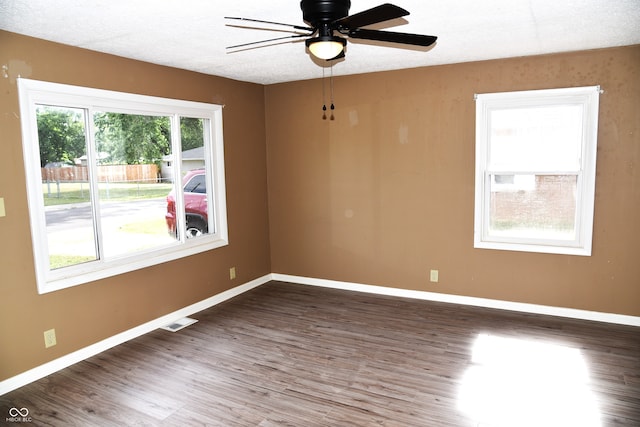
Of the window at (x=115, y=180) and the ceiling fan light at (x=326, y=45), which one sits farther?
the window at (x=115, y=180)

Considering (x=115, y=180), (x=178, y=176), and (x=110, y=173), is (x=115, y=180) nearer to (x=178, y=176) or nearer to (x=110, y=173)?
(x=110, y=173)

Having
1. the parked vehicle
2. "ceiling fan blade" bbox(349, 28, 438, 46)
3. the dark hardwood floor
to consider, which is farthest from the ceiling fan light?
the parked vehicle

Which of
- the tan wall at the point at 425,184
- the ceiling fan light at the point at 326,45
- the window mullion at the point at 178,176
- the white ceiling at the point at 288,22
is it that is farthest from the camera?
the window mullion at the point at 178,176

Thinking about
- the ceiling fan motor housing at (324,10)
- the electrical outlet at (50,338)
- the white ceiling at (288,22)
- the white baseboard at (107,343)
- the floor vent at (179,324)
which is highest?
the white ceiling at (288,22)

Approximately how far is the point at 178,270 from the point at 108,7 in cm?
255

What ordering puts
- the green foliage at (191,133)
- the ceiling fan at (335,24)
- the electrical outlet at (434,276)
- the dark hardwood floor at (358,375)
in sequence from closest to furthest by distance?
the ceiling fan at (335,24) → the dark hardwood floor at (358,375) → the green foliage at (191,133) → the electrical outlet at (434,276)

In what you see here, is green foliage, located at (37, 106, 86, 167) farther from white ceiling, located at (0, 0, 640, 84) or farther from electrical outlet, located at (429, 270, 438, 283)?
electrical outlet, located at (429, 270, 438, 283)

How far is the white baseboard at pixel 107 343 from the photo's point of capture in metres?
3.09

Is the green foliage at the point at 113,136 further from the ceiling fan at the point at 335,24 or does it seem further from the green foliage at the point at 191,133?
the ceiling fan at the point at 335,24

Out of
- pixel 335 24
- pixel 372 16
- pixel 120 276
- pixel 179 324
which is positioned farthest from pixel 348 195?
pixel 372 16

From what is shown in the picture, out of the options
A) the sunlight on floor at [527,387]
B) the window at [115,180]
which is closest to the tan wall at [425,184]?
the sunlight on floor at [527,387]

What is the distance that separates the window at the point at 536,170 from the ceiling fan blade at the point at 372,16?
252 cm

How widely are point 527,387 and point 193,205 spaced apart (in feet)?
11.3

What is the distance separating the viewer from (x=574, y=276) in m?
4.08
